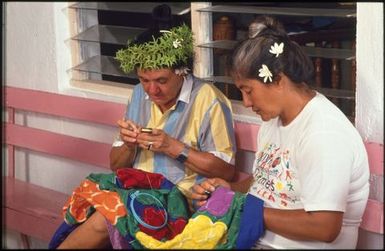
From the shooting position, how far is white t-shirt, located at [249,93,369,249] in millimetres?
2695

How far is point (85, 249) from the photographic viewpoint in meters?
3.27

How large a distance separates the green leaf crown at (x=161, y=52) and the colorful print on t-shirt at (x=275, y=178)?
1.98ft

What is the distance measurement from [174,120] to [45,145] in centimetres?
135

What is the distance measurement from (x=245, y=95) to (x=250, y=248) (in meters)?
0.54

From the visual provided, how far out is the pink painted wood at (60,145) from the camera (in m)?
4.32

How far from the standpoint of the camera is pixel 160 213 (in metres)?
3.18

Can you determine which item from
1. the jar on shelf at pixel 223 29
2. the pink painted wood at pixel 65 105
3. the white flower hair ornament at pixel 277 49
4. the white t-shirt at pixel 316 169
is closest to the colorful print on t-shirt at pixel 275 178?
the white t-shirt at pixel 316 169

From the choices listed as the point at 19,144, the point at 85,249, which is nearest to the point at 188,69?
the point at 85,249

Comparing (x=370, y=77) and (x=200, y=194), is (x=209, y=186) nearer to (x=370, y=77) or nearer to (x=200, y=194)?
(x=200, y=194)

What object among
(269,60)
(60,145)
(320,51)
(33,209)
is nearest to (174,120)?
(320,51)

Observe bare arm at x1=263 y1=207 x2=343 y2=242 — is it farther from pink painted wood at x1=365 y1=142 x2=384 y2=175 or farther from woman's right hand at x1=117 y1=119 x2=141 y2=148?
woman's right hand at x1=117 y1=119 x2=141 y2=148

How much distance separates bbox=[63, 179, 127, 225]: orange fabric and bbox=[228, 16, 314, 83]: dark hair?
0.71 meters

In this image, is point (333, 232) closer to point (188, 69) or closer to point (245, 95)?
point (245, 95)

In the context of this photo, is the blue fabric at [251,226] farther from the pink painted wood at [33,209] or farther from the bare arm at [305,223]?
the pink painted wood at [33,209]
